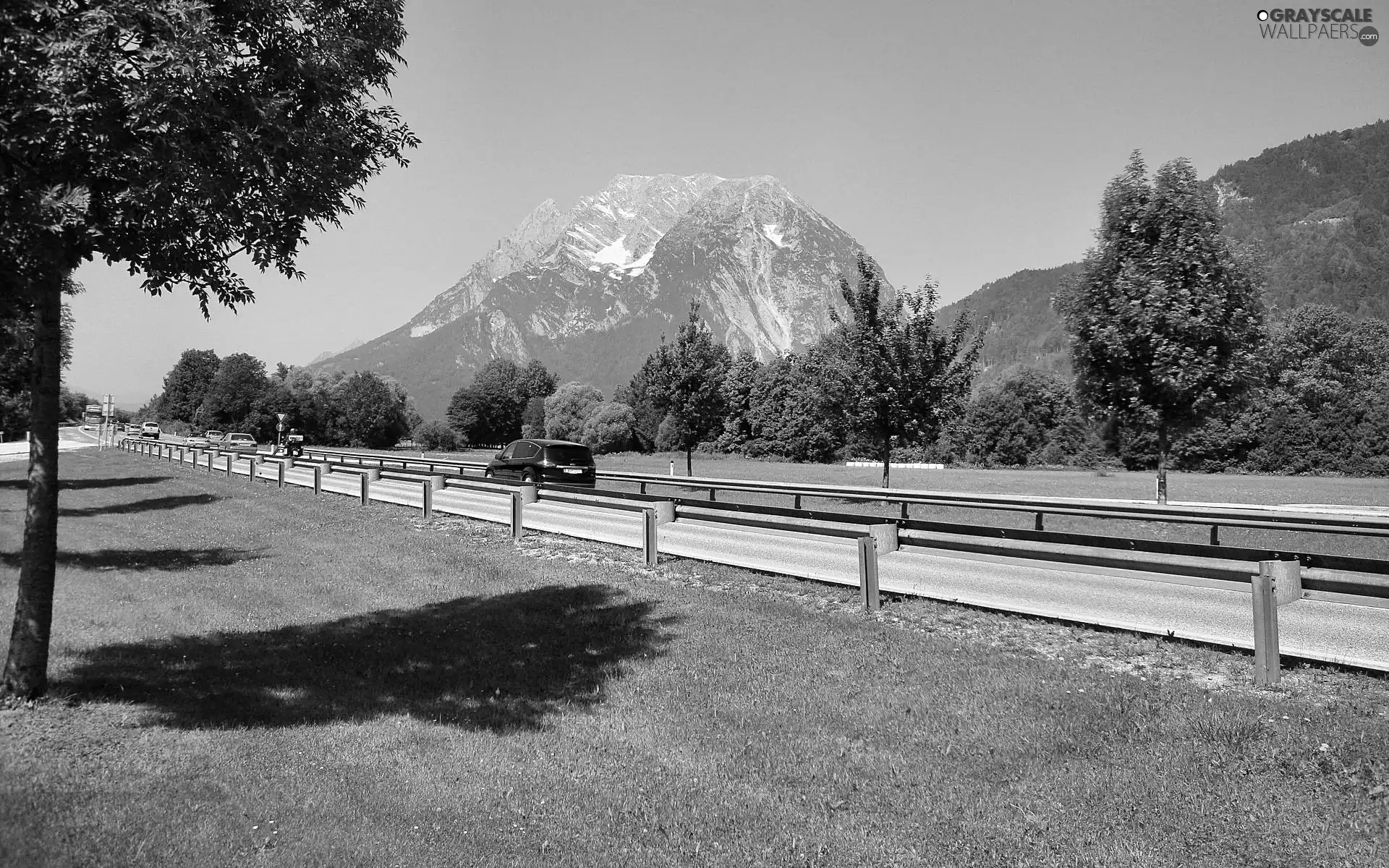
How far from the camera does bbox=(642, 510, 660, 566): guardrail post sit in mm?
12773

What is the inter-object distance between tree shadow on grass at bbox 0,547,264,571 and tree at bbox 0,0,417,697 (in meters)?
7.79

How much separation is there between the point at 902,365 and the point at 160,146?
21.8 m

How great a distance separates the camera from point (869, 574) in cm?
955

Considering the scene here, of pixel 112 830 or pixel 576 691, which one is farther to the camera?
pixel 576 691

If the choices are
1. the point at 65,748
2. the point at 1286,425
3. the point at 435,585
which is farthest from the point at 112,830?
the point at 1286,425

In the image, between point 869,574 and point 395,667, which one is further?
point 869,574

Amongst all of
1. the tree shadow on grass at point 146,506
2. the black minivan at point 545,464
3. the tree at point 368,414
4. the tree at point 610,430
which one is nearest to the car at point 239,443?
the tree at point 610,430

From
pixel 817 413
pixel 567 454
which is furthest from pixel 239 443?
pixel 817 413

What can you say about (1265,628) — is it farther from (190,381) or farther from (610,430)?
(190,381)

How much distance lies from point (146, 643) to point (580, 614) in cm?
416

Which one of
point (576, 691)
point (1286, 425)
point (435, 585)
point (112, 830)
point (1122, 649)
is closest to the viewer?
point (112, 830)

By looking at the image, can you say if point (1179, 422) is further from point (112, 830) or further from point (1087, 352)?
point (112, 830)

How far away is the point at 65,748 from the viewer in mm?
5168

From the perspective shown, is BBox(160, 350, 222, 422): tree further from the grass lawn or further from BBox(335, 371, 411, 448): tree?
the grass lawn
